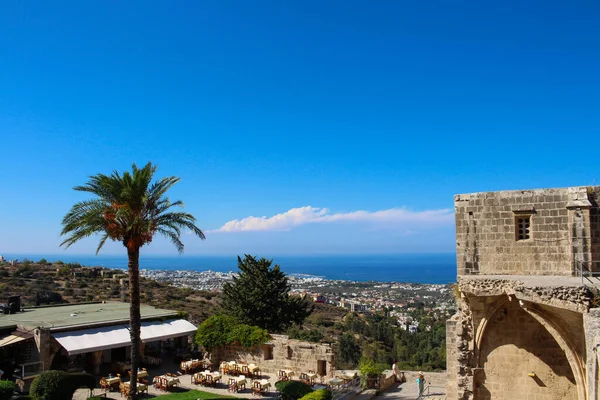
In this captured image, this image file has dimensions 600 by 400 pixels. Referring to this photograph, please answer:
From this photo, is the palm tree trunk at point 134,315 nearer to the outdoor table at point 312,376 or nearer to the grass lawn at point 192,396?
the grass lawn at point 192,396

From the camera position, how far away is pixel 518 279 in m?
10.6

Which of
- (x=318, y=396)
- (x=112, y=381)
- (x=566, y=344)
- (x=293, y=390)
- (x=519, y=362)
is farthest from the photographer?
(x=112, y=381)

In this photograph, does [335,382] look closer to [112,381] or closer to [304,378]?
[304,378]

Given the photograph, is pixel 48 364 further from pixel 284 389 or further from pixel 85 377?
pixel 284 389

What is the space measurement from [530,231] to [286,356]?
38.5 feet

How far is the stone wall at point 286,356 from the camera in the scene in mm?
18766

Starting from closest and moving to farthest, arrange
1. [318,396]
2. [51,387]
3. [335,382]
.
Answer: [51,387], [318,396], [335,382]

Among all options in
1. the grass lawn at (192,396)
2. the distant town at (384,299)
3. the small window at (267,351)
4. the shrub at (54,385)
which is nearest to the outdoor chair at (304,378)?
the small window at (267,351)

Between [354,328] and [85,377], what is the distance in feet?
112

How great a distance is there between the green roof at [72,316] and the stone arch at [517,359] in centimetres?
1511

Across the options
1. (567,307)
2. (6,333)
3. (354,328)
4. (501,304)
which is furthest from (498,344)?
(354,328)

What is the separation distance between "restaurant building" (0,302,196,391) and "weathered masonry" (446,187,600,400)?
13.5m

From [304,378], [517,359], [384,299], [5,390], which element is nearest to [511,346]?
[517,359]

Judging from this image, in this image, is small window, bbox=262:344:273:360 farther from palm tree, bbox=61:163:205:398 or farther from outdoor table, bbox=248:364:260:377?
palm tree, bbox=61:163:205:398
